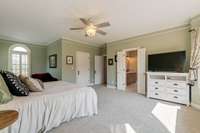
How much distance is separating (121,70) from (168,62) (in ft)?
7.31

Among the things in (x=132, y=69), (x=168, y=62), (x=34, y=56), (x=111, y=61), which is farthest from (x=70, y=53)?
(x=132, y=69)

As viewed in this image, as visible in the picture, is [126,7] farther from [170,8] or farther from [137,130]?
[137,130]

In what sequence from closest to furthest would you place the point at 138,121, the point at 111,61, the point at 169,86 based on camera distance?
1. the point at 138,121
2. the point at 169,86
3. the point at 111,61

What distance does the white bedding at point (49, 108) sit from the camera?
1.70m

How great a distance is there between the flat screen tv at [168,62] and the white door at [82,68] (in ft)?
11.0

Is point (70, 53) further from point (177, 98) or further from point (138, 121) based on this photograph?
point (177, 98)

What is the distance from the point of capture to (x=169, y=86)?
3.71 meters

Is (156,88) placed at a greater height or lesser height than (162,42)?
lesser

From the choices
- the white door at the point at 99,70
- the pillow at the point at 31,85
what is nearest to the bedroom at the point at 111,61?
the pillow at the point at 31,85

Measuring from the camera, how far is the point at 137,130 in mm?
2109

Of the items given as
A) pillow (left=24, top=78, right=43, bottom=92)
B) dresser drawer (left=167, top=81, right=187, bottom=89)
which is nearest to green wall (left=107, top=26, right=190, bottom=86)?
dresser drawer (left=167, top=81, right=187, bottom=89)

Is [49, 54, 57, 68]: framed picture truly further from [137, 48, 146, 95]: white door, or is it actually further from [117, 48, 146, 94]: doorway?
[137, 48, 146, 95]: white door

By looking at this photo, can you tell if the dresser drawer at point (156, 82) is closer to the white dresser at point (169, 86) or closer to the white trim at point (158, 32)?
the white dresser at point (169, 86)

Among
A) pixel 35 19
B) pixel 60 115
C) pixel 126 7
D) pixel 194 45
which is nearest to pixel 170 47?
pixel 194 45
